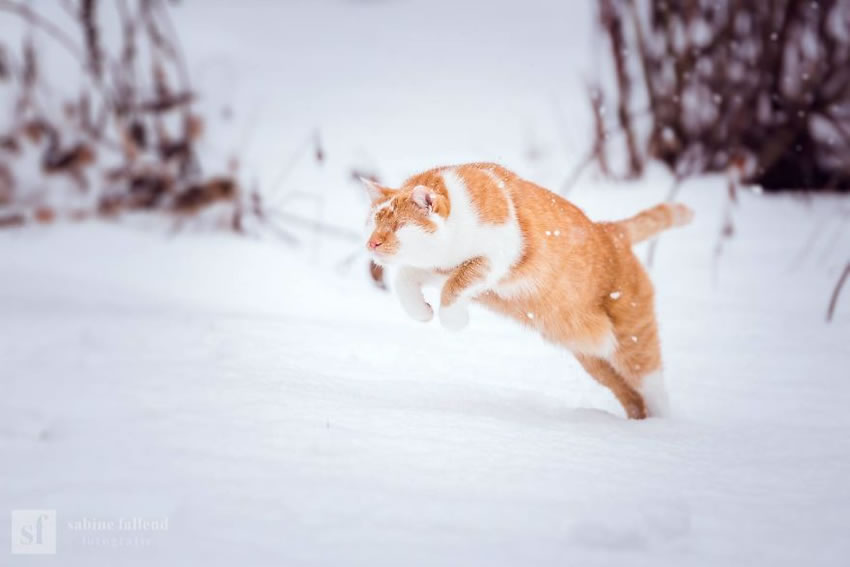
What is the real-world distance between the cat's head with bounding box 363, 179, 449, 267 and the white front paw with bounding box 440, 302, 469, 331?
0.13 metres

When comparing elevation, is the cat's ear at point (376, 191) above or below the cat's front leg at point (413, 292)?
above

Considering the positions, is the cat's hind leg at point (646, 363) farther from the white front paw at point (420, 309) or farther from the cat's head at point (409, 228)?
the cat's head at point (409, 228)

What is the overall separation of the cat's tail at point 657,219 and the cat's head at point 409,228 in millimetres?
775

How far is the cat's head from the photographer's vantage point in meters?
1.80

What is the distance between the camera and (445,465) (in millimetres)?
1488

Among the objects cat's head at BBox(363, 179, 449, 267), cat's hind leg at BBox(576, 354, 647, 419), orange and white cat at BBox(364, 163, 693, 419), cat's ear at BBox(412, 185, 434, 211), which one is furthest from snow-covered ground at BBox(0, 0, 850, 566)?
cat's ear at BBox(412, 185, 434, 211)

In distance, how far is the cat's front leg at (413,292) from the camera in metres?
1.96

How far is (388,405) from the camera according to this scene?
183cm

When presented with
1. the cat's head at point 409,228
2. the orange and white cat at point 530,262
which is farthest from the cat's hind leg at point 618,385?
the cat's head at point 409,228

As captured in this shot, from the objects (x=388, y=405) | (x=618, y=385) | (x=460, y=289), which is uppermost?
(x=460, y=289)

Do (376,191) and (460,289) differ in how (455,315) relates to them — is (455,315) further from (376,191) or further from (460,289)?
(376,191)

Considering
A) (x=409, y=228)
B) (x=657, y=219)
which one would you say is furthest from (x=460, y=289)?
(x=657, y=219)

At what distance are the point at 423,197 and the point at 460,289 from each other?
25 centimetres

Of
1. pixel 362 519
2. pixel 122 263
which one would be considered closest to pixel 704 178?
pixel 122 263
